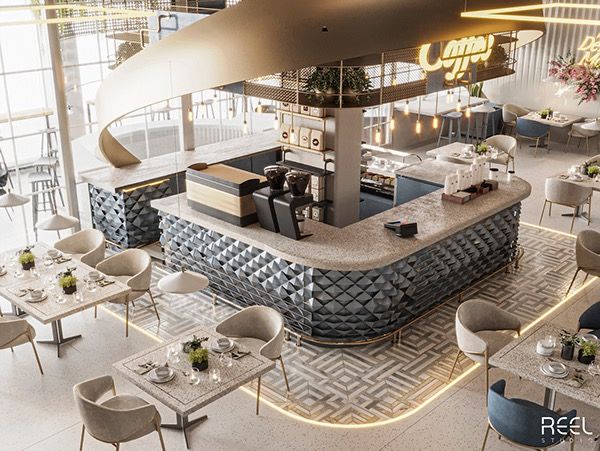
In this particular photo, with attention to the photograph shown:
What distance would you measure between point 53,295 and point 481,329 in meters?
4.30

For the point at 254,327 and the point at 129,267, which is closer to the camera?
the point at 254,327

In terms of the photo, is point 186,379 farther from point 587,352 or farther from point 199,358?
point 587,352

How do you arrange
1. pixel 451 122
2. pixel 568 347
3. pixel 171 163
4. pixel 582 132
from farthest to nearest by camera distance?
pixel 451 122
pixel 582 132
pixel 171 163
pixel 568 347

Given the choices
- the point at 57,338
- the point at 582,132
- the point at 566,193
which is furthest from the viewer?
the point at 582,132

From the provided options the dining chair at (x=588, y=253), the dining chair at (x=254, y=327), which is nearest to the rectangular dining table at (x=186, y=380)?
the dining chair at (x=254, y=327)

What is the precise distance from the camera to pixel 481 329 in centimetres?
A: 690

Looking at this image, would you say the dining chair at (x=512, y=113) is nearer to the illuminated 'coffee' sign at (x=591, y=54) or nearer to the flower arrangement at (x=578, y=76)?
the flower arrangement at (x=578, y=76)

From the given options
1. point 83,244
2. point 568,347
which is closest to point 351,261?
point 568,347

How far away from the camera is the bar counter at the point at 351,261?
7262mm

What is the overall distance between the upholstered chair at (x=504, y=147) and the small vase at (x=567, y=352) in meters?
7.40

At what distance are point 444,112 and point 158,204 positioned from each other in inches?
331

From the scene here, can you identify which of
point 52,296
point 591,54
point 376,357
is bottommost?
point 376,357

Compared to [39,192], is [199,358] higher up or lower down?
lower down

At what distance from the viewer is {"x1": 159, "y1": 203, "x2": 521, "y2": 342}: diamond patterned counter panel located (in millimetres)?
7301
